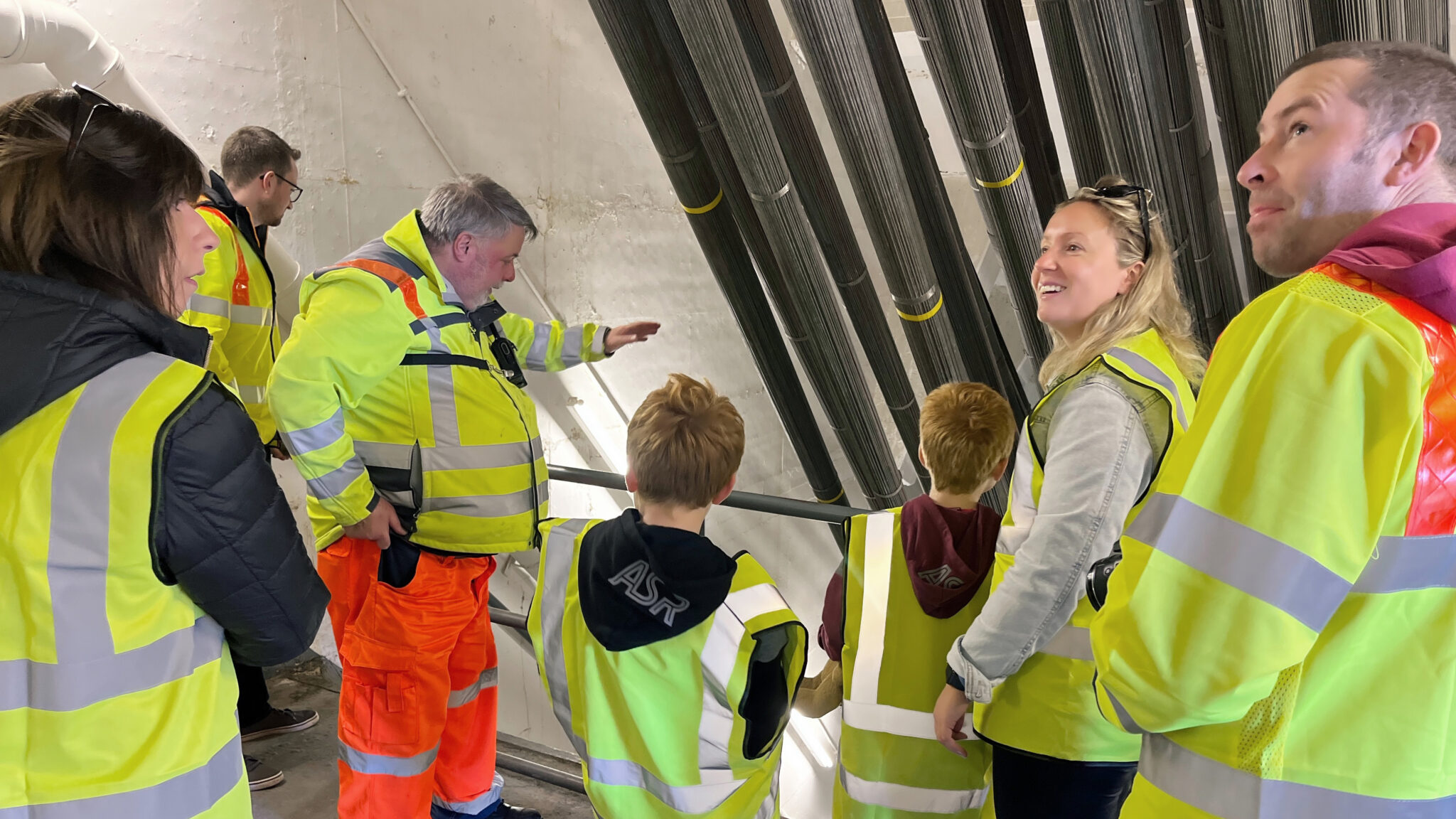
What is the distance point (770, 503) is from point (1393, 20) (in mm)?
1257

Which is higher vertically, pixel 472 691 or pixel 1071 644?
pixel 1071 644

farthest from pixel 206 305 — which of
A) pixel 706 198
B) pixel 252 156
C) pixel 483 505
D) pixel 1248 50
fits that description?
pixel 1248 50

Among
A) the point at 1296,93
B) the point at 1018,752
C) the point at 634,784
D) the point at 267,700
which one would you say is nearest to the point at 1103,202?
the point at 1296,93

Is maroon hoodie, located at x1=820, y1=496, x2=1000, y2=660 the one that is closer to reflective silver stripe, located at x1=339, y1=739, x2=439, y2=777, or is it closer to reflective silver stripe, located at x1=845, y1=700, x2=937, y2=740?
reflective silver stripe, located at x1=845, y1=700, x2=937, y2=740

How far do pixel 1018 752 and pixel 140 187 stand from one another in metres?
1.15

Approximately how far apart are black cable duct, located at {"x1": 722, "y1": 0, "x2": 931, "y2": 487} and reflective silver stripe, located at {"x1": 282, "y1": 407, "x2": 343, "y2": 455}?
3.53 feet

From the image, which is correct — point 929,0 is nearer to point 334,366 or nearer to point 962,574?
point 962,574

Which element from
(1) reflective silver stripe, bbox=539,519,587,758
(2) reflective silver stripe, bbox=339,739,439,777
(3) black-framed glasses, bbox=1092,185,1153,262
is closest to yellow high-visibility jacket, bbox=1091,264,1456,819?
(3) black-framed glasses, bbox=1092,185,1153,262

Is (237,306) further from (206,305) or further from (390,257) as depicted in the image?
(390,257)

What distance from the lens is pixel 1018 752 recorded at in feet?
3.56

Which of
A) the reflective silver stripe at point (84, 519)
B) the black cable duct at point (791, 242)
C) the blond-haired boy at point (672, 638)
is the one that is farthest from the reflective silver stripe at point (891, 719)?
the black cable duct at point (791, 242)

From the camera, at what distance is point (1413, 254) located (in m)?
0.59

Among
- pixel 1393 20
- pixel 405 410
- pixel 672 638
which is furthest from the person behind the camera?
pixel 405 410

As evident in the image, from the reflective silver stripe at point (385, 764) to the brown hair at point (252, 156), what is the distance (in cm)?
130
